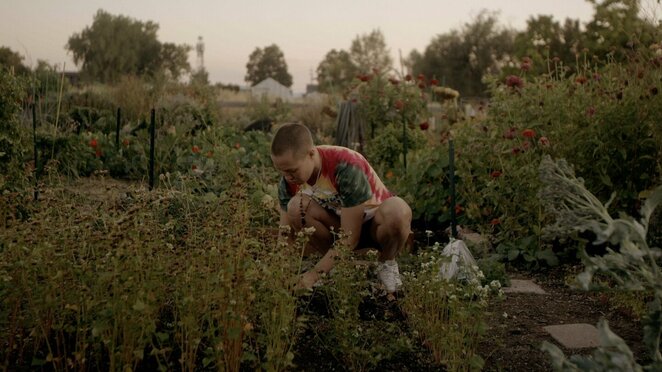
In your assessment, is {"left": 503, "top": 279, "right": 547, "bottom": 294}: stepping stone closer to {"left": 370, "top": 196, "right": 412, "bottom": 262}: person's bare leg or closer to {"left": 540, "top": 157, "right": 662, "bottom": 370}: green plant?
{"left": 370, "top": 196, "right": 412, "bottom": 262}: person's bare leg

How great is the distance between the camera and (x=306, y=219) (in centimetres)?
369

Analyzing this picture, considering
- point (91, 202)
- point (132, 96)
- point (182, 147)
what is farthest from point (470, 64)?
point (91, 202)

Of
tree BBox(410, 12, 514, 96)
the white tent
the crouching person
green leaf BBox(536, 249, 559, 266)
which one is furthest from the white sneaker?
tree BBox(410, 12, 514, 96)

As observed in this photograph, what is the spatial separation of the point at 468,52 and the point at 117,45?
23613mm

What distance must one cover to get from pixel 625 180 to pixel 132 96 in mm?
9185

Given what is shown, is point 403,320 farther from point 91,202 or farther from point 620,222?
point 91,202

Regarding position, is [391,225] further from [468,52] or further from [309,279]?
[468,52]

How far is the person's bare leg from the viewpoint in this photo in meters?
3.45

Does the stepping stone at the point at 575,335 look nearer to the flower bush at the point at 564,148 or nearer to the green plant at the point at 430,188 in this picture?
the flower bush at the point at 564,148

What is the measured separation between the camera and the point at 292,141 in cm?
317

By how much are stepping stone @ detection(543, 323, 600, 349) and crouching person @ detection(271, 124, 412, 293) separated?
0.82 meters

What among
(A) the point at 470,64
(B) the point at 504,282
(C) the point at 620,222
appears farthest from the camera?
(A) the point at 470,64

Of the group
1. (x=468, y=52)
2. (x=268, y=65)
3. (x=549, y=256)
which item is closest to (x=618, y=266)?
Answer: (x=549, y=256)

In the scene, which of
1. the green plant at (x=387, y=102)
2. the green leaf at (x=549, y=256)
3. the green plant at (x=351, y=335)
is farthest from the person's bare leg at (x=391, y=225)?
the green plant at (x=387, y=102)
